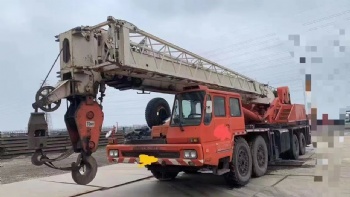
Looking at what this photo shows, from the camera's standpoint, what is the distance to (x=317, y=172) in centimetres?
431

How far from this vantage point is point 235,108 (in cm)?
862

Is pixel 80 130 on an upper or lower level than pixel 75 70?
lower

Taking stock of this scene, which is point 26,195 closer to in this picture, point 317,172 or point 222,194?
point 222,194

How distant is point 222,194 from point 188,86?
2552 mm

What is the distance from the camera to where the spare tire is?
8.70 metres

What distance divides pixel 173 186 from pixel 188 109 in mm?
2244

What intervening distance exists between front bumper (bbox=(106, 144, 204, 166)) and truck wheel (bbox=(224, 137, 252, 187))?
1567 mm

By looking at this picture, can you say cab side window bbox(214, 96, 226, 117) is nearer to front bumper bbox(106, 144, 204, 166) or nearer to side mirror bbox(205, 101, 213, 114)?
side mirror bbox(205, 101, 213, 114)

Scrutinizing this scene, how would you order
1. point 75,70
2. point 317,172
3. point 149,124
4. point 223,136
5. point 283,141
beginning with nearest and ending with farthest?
point 317,172, point 75,70, point 223,136, point 149,124, point 283,141

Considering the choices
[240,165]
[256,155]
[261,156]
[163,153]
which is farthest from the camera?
[261,156]

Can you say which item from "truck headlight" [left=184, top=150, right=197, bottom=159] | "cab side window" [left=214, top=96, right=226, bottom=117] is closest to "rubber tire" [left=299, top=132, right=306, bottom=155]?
"cab side window" [left=214, top=96, right=226, bottom=117]

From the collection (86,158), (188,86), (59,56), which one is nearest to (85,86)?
(59,56)

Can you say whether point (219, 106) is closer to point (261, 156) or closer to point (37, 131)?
point (261, 156)

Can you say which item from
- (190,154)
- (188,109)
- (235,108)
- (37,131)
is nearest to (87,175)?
(37,131)
